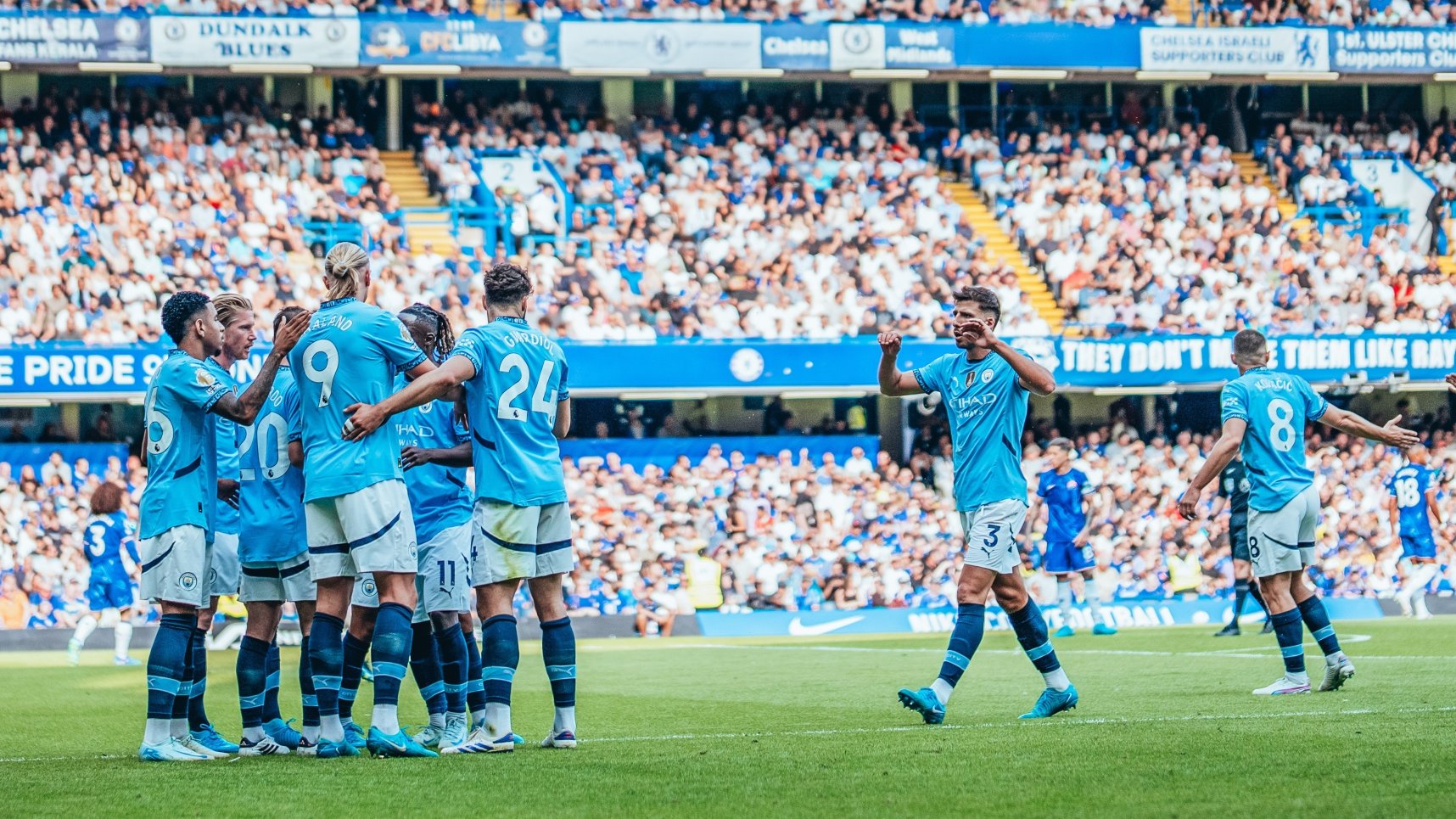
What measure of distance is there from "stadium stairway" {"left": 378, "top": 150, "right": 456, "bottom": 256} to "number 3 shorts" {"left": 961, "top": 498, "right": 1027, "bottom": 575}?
810 inches

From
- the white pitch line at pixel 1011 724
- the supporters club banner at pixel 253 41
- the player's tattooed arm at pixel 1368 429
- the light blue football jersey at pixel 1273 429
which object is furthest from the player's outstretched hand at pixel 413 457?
the supporters club banner at pixel 253 41

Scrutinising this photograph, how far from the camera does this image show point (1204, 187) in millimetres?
33219

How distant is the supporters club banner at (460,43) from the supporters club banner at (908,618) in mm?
11213

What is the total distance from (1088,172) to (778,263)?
696 centimetres

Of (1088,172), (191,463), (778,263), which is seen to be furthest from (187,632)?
(1088,172)

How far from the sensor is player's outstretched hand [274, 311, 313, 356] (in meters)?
8.48

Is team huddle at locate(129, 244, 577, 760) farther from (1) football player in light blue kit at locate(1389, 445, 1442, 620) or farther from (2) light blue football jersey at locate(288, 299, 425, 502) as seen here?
(1) football player in light blue kit at locate(1389, 445, 1442, 620)

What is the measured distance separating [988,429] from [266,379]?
4023mm

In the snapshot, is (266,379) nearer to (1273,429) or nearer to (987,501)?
(987,501)

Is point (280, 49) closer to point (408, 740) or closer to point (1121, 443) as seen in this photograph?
point (1121, 443)

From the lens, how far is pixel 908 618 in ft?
83.0

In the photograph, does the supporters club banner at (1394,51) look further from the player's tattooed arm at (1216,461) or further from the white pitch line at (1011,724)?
the white pitch line at (1011,724)

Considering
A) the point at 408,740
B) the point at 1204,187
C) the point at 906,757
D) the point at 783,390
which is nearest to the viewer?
the point at 906,757

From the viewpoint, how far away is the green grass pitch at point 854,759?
6.82 meters
